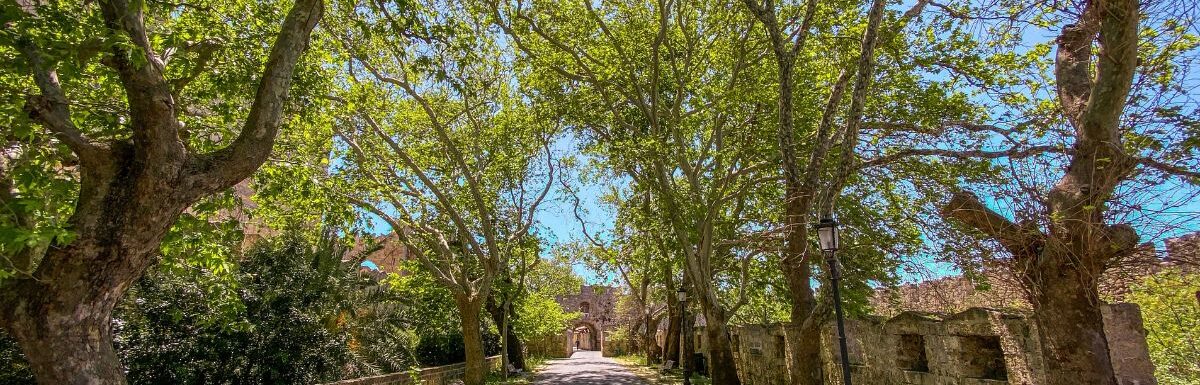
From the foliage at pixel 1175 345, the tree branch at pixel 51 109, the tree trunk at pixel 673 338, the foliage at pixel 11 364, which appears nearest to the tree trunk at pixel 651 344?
the tree trunk at pixel 673 338

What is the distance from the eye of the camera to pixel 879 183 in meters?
12.3

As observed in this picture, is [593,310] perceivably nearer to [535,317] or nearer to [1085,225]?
[535,317]

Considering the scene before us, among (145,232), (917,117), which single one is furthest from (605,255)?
(145,232)

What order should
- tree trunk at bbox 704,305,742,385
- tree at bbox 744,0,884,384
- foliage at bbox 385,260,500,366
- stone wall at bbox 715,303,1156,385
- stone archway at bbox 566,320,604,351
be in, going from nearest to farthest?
stone wall at bbox 715,303,1156,385
tree at bbox 744,0,884,384
tree trunk at bbox 704,305,742,385
foliage at bbox 385,260,500,366
stone archway at bbox 566,320,604,351

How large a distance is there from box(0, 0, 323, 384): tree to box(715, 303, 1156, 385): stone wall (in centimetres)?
945

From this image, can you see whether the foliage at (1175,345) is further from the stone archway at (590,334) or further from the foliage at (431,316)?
the stone archway at (590,334)

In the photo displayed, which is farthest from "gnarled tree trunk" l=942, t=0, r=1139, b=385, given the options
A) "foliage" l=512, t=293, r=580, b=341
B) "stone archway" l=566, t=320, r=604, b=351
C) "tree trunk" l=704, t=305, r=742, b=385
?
"stone archway" l=566, t=320, r=604, b=351

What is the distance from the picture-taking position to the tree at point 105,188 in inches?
184

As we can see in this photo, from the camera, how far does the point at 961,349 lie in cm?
917

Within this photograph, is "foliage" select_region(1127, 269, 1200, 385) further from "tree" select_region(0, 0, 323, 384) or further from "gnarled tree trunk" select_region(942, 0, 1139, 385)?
"tree" select_region(0, 0, 323, 384)

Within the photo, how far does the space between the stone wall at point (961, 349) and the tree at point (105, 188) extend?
9450mm

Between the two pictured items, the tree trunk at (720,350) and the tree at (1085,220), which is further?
the tree trunk at (720,350)

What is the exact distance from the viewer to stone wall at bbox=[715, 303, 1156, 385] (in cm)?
687

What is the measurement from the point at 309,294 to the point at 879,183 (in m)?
11.9
